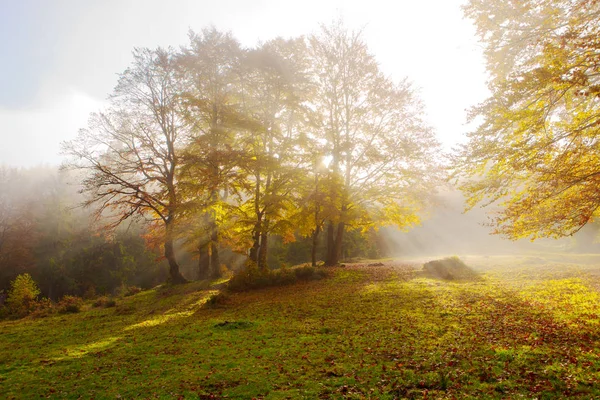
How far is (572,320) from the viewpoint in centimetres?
804

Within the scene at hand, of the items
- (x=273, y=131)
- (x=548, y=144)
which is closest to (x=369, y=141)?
(x=273, y=131)

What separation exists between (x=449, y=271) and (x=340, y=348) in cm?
1175

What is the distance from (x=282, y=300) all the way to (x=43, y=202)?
57.7 m

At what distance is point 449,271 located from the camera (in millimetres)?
17266

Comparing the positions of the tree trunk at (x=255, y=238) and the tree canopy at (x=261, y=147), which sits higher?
the tree canopy at (x=261, y=147)

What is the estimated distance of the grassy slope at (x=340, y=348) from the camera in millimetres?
5715

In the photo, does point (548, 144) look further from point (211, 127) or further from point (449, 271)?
point (211, 127)

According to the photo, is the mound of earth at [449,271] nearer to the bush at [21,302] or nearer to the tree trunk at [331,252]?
the tree trunk at [331,252]

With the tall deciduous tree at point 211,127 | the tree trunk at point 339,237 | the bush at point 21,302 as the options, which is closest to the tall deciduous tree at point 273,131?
the tall deciduous tree at point 211,127

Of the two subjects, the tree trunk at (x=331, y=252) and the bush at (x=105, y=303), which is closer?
the bush at (x=105, y=303)

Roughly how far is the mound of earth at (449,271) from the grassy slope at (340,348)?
A: 277cm

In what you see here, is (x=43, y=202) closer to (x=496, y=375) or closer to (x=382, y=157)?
(x=382, y=157)

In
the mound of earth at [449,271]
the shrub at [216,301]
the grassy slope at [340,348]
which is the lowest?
the grassy slope at [340,348]

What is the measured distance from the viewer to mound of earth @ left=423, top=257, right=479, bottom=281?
16594 millimetres
